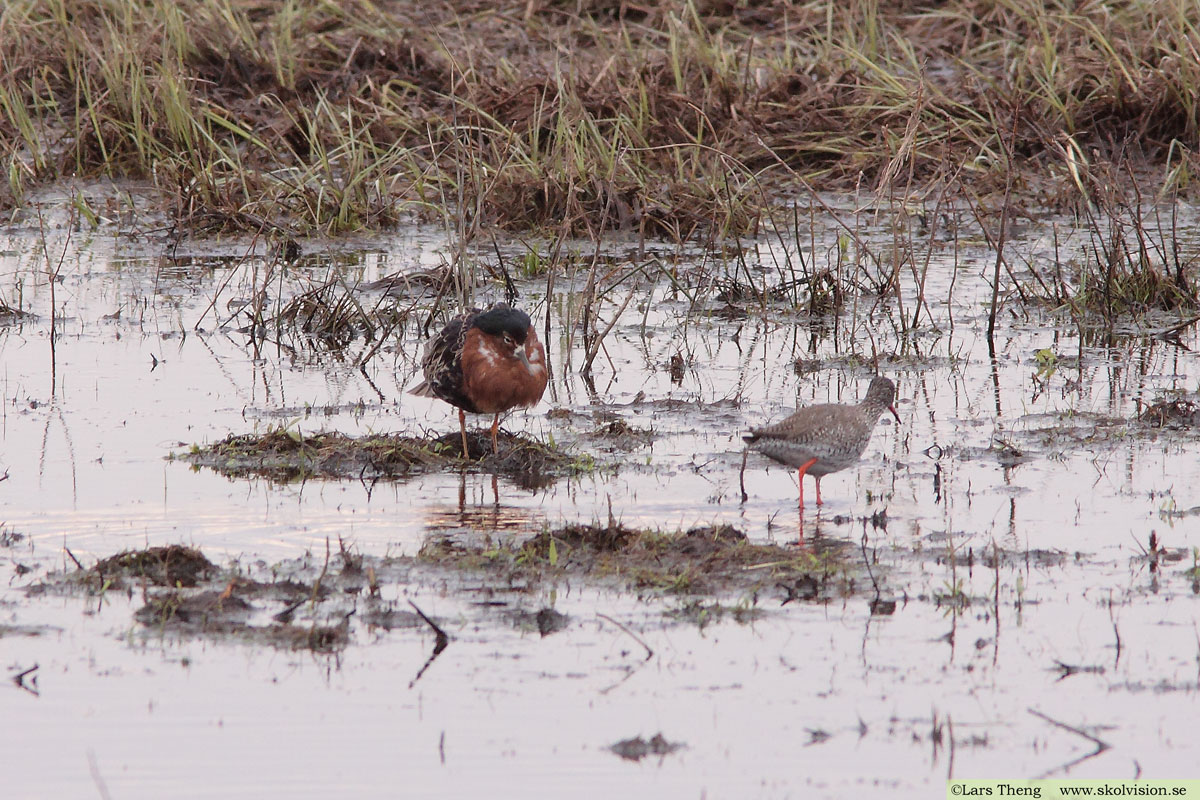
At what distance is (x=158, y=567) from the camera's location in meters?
6.23

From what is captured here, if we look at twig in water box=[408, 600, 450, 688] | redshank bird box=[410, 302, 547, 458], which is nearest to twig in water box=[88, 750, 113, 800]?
twig in water box=[408, 600, 450, 688]

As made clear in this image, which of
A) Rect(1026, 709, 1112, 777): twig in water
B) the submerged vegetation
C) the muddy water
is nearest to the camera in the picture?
Rect(1026, 709, 1112, 777): twig in water

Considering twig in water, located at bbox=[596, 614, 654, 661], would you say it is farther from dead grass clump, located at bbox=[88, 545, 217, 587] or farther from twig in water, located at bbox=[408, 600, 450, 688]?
dead grass clump, located at bbox=[88, 545, 217, 587]

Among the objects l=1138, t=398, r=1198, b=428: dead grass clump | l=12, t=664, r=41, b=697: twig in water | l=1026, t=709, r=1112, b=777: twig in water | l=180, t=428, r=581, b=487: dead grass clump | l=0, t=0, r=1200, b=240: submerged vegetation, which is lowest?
l=1026, t=709, r=1112, b=777: twig in water

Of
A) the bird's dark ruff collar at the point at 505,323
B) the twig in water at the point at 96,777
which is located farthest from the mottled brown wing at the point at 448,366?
the twig in water at the point at 96,777

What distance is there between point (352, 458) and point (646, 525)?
1650mm

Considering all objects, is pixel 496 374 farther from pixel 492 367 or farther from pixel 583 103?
pixel 583 103

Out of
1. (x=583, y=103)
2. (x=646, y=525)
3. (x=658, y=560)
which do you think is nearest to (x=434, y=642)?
(x=658, y=560)

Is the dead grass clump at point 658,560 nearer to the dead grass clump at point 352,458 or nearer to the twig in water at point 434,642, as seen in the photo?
the twig in water at point 434,642

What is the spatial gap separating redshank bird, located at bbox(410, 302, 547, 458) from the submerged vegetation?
3331mm

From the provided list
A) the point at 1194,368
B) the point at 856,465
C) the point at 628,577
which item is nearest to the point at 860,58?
the point at 1194,368

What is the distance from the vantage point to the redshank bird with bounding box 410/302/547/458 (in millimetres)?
8297

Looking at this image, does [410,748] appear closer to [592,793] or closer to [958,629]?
[592,793]

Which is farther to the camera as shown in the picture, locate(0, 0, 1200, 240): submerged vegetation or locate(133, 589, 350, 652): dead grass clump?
locate(0, 0, 1200, 240): submerged vegetation
